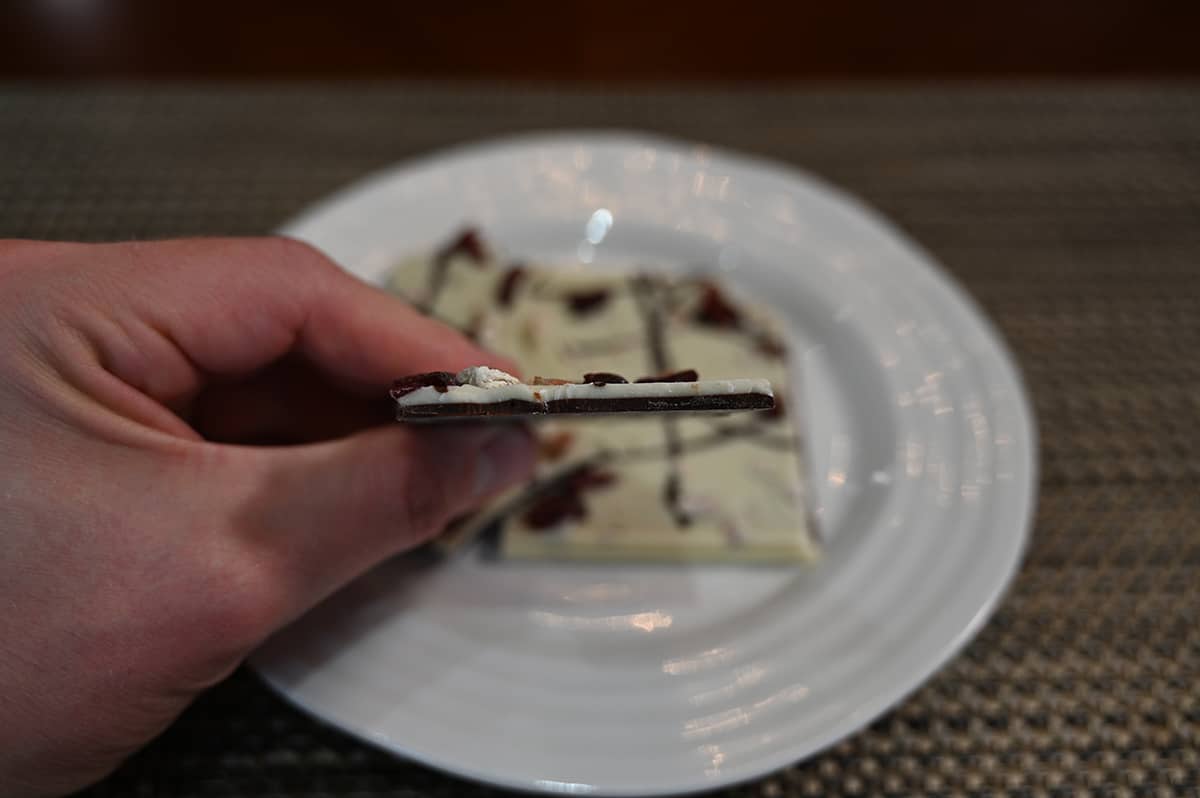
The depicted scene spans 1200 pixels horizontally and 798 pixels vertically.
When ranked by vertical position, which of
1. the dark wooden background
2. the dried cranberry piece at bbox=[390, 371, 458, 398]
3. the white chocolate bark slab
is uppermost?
the dark wooden background

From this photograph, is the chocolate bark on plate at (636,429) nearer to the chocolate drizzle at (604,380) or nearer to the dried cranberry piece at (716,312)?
the dried cranberry piece at (716,312)

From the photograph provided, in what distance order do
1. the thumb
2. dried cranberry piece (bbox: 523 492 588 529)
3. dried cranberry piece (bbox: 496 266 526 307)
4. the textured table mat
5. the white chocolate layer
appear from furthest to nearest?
dried cranberry piece (bbox: 496 266 526 307), dried cranberry piece (bbox: 523 492 588 529), the textured table mat, the thumb, the white chocolate layer

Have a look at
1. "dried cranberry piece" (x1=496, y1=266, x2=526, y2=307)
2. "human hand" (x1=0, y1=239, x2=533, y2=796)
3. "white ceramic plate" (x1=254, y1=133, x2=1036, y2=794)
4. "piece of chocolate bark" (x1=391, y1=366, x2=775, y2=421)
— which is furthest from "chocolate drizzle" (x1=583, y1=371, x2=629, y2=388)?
"dried cranberry piece" (x1=496, y1=266, x2=526, y2=307)

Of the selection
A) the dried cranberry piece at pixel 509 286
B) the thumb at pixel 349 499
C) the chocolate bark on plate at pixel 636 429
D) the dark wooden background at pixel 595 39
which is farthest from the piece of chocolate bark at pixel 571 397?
the dark wooden background at pixel 595 39

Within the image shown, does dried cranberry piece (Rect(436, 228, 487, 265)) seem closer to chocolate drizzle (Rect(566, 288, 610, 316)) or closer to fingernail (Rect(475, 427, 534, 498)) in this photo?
chocolate drizzle (Rect(566, 288, 610, 316))

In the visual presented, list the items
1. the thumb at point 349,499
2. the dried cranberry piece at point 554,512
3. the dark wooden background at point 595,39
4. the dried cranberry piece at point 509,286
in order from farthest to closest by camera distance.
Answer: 1. the dark wooden background at point 595,39
2. the dried cranberry piece at point 509,286
3. the dried cranberry piece at point 554,512
4. the thumb at point 349,499

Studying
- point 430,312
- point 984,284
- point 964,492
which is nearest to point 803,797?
point 964,492

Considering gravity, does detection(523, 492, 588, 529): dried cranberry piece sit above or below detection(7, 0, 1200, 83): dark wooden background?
below
